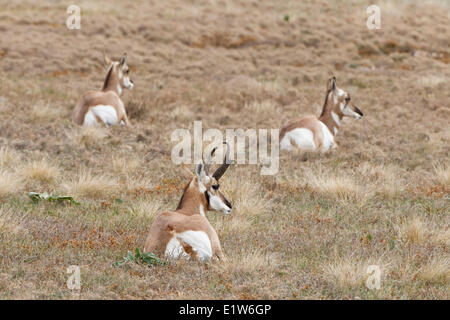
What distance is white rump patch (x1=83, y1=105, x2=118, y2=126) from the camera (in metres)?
15.3

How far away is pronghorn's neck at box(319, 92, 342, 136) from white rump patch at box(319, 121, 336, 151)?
525mm

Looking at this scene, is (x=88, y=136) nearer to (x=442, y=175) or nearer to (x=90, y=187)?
(x=90, y=187)

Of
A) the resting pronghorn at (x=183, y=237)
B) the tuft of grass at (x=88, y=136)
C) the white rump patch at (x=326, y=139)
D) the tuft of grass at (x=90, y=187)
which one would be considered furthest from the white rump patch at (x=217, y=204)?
the white rump patch at (x=326, y=139)

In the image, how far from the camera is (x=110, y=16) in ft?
102

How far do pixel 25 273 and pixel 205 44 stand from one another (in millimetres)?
22315

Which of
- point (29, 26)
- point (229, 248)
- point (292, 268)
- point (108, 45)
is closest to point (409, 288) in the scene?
point (292, 268)

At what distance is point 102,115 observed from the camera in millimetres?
15398

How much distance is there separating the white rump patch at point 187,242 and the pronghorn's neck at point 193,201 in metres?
0.68

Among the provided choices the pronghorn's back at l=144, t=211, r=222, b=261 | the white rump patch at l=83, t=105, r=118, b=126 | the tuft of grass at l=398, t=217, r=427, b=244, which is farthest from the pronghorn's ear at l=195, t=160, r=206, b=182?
the white rump patch at l=83, t=105, r=118, b=126

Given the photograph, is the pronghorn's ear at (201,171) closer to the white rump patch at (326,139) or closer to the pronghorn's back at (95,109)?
the white rump patch at (326,139)

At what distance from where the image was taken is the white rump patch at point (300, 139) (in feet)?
45.0

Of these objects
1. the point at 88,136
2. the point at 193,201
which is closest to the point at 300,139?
the point at 88,136

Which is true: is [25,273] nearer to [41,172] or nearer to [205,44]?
[41,172]

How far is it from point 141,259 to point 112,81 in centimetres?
1088
